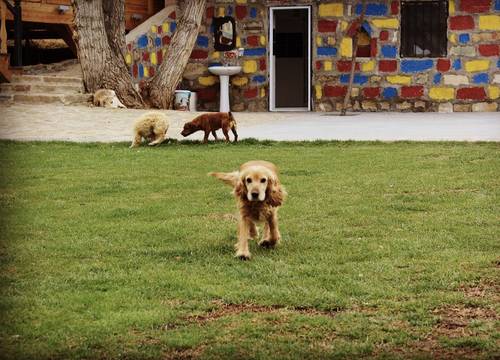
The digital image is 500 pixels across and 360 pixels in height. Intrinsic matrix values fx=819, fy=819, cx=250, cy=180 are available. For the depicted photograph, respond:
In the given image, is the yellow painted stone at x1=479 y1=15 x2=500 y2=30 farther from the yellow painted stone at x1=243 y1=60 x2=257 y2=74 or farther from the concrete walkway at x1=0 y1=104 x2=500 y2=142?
the yellow painted stone at x1=243 y1=60 x2=257 y2=74

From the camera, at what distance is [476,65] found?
16828 mm

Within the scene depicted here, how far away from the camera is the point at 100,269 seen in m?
4.35

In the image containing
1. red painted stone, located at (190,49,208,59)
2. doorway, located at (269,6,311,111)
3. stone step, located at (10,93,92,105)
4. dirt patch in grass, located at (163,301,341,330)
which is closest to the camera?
dirt patch in grass, located at (163,301,341,330)

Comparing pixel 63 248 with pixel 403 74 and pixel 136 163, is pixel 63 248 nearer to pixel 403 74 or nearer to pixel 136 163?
pixel 136 163

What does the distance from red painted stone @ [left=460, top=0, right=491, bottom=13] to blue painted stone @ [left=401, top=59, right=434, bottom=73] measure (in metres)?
1.28

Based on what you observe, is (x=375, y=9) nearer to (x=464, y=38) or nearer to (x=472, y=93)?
(x=464, y=38)

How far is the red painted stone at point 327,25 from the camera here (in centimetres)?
1725

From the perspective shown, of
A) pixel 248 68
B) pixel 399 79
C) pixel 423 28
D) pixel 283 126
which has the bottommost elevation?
pixel 283 126

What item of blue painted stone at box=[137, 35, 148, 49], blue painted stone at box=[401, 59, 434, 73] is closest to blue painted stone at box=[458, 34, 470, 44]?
blue painted stone at box=[401, 59, 434, 73]

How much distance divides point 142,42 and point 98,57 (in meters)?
2.25

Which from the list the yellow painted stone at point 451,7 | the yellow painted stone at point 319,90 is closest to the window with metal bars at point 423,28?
the yellow painted stone at point 451,7

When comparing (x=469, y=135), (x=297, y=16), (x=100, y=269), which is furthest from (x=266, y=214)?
(x=297, y=16)

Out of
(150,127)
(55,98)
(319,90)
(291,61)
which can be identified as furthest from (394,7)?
(150,127)

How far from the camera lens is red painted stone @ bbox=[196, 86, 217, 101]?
1786cm
